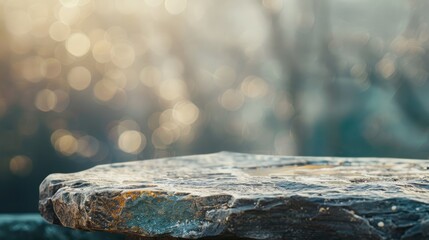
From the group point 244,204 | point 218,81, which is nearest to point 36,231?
point 244,204

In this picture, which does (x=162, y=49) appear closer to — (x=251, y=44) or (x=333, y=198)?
(x=251, y=44)

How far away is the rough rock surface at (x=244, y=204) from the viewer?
4.61ft

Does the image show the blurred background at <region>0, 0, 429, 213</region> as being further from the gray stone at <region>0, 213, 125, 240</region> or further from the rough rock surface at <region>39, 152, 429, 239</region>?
the rough rock surface at <region>39, 152, 429, 239</region>

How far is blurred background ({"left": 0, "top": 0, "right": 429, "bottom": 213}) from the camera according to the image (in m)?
5.55

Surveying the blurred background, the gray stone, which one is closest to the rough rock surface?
the gray stone

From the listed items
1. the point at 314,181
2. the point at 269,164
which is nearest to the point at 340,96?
the point at 269,164

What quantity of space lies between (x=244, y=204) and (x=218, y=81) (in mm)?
5051

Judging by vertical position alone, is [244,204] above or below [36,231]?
above

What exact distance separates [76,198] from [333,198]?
0.70m

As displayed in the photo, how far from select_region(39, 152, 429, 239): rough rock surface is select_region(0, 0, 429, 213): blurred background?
11.1 feet

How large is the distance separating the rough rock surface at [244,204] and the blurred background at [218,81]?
11.1 feet

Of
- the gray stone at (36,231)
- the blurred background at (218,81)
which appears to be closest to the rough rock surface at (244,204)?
the gray stone at (36,231)

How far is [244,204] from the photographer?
1488 millimetres

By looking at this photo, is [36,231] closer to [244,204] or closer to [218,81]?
[244,204]
